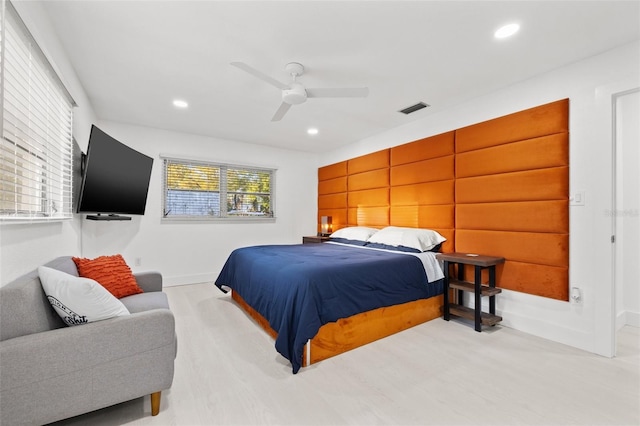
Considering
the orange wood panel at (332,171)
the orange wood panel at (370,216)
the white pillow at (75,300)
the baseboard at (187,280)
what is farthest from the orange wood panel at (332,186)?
the white pillow at (75,300)

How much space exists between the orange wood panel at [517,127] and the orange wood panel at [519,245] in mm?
989

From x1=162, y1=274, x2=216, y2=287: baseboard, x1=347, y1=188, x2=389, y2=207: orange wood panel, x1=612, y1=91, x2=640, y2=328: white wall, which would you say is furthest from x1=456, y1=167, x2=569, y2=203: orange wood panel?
x1=162, y1=274, x2=216, y2=287: baseboard

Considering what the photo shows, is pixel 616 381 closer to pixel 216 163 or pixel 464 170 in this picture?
pixel 464 170

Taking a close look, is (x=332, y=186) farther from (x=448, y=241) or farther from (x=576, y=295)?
(x=576, y=295)

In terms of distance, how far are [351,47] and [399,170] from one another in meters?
2.25

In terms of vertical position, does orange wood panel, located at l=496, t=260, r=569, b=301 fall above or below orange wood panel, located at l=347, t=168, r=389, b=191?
below

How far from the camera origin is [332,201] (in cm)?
570

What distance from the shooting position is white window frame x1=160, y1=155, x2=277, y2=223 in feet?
15.1

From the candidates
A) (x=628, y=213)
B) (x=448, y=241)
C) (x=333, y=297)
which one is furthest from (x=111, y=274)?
(x=628, y=213)

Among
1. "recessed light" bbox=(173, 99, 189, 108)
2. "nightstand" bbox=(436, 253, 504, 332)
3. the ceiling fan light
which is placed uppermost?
"recessed light" bbox=(173, 99, 189, 108)

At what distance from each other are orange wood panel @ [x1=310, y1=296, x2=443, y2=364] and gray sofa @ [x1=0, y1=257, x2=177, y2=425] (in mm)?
1126

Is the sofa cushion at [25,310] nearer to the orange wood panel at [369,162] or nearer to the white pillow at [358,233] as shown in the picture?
the white pillow at [358,233]

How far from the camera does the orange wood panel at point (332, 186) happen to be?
5395mm

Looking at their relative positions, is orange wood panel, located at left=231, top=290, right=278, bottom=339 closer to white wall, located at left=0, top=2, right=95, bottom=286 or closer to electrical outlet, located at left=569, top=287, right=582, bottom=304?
white wall, located at left=0, top=2, right=95, bottom=286
